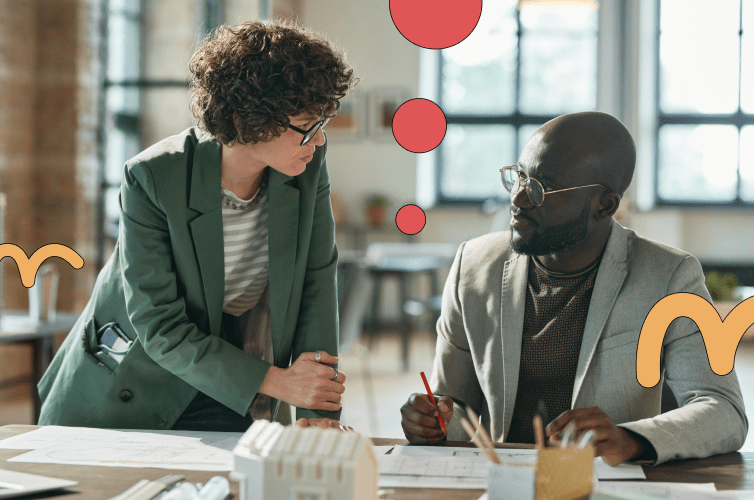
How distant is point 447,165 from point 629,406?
259 inches

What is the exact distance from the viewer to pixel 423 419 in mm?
1302

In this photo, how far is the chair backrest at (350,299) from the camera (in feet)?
13.4

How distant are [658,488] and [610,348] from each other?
1.35ft

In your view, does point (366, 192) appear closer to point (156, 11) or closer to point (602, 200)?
point (156, 11)

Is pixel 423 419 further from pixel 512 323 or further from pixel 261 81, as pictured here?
pixel 261 81

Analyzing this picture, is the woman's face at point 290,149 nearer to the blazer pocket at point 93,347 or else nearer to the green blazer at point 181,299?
the green blazer at point 181,299

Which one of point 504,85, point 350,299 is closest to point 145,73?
point 350,299

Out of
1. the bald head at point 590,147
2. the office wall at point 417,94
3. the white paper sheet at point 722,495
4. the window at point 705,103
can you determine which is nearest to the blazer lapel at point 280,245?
the bald head at point 590,147

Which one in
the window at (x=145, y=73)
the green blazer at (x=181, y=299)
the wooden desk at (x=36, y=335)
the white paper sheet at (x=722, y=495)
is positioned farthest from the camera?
the window at (x=145, y=73)

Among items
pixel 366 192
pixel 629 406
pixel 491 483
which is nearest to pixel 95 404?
pixel 491 483

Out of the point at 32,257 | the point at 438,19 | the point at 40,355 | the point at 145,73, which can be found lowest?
the point at 40,355

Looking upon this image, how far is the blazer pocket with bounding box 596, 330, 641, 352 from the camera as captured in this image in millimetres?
1427

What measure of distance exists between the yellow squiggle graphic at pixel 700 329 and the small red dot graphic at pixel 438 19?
0.70m

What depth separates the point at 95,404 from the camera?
4.74ft
